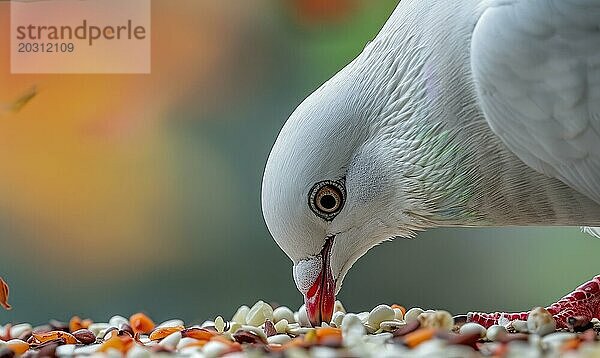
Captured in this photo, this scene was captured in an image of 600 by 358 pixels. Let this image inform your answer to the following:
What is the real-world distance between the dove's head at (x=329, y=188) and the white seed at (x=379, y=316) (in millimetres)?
68

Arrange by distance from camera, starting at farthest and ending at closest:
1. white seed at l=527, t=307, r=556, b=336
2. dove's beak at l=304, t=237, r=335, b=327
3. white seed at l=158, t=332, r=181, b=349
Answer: dove's beak at l=304, t=237, r=335, b=327
white seed at l=527, t=307, r=556, b=336
white seed at l=158, t=332, r=181, b=349

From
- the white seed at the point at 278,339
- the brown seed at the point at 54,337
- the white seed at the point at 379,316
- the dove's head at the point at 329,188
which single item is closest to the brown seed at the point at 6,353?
the brown seed at the point at 54,337

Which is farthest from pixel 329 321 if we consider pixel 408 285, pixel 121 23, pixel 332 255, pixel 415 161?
pixel 121 23

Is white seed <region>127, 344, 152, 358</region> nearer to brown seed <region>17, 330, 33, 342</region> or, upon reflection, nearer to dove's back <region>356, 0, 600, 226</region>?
brown seed <region>17, 330, 33, 342</region>

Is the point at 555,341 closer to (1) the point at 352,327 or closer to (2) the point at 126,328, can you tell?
(1) the point at 352,327

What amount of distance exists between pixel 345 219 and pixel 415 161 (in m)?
0.14

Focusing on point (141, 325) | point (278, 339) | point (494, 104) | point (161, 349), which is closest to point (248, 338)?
point (278, 339)

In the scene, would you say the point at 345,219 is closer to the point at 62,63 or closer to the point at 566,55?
the point at 566,55

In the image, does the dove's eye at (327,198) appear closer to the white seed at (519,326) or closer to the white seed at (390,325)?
the white seed at (390,325)

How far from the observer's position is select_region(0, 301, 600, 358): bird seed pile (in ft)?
3.10

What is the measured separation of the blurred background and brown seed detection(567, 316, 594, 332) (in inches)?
38.5

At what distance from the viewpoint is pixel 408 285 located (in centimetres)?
242

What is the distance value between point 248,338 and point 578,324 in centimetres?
53

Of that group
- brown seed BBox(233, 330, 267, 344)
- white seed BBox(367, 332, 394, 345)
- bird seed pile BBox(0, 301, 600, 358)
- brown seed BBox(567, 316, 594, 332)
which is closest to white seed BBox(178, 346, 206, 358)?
bird seed pile BBox(0, 301, 600, 358)
